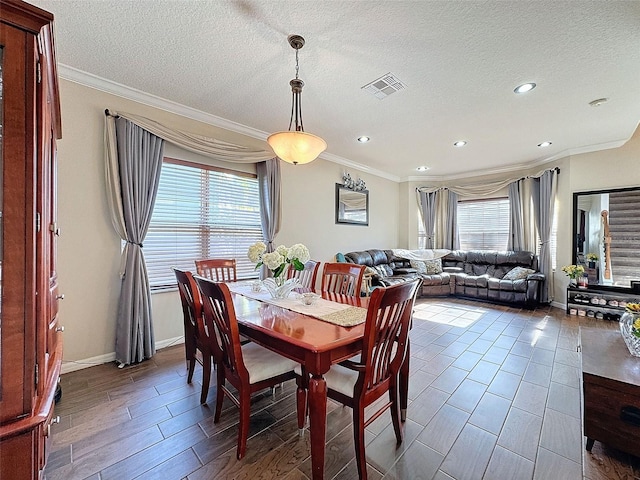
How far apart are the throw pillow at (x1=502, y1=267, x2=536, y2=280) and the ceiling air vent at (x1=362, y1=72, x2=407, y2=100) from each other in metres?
4.29

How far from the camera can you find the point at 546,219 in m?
5.03

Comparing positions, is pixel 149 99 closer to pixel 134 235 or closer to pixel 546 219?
pixel 134 235

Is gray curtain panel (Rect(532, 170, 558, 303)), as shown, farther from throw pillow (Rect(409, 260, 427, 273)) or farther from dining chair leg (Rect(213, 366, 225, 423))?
dining chair leg (Rect(213, 366, 225, 423))

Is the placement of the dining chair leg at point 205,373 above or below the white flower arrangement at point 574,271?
below

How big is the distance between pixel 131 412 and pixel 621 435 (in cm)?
307

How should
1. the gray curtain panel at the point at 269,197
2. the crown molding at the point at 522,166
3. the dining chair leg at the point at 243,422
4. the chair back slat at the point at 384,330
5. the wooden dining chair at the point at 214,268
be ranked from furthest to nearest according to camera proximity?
the crown molding at the point at 522,166, the gray curtain panel at the point at 269,197, the wooden dining chair at the point at 214,268, the dining chair leg at the point at 243,422, the chair back slat at the point at 384,330

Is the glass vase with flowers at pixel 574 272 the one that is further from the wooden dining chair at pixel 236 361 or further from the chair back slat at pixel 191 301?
the chair back slat at pixel 191 301

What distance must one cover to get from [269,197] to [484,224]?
5070 millimetres

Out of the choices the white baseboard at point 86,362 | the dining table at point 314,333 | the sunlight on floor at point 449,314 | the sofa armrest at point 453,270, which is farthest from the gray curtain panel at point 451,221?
the white baseboard at point 86,362

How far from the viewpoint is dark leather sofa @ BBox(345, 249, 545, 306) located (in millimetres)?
4891

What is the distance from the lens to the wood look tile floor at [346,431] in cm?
149

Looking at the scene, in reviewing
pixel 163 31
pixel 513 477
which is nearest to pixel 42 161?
pixel 163 31

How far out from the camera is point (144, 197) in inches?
110

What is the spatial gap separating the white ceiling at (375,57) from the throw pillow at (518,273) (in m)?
2.48
